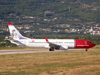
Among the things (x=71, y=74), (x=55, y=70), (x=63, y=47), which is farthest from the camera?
(x=63, y=47)

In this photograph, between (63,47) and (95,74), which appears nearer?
(95,74)

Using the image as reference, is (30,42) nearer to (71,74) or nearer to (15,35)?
(15,35)

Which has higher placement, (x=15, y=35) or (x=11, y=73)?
(x=15, y=35)

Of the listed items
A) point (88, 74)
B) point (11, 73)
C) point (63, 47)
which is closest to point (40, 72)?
point (11, 73)

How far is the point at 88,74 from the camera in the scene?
23.6 metres

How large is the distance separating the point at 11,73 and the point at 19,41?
3727 centimetres

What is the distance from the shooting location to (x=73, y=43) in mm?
61219

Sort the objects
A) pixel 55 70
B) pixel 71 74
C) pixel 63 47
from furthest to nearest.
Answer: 1. pixel 63 47
2. pixel 55 70
3. pixel 71 74

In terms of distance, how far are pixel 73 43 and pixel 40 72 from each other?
3721 cm

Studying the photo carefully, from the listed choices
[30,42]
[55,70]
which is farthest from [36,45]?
[55,70]

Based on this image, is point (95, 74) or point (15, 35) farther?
point (15, 35)

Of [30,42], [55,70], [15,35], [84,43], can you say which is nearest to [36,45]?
[30,42]

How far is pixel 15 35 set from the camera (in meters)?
62.5

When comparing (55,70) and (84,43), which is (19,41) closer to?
(84,43)
